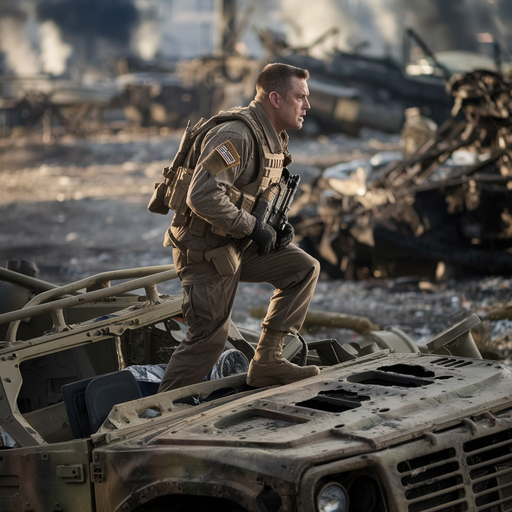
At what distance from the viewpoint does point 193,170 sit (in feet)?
12.2

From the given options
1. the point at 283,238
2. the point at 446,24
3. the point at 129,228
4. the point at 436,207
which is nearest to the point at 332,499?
the point at 283,238

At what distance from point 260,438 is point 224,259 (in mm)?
951

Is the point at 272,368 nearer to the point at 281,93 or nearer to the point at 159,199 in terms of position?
the point at 159,199

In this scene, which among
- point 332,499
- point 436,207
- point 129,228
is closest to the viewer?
point 332,499

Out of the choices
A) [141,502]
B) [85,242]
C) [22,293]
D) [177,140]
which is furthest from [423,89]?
[141,502]

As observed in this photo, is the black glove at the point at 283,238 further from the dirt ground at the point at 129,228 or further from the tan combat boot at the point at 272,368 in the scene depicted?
the dirt ground at the point at 129,228

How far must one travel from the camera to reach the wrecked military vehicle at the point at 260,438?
9.19ft

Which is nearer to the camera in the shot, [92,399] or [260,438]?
[260,438]

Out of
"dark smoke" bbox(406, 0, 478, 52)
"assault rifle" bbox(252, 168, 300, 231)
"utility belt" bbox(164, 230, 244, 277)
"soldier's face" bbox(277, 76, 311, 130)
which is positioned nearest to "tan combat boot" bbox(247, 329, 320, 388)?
"utility belt" bbox(164, 230, 244, 277)

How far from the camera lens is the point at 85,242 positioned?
1353 cm

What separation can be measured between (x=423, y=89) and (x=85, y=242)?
502 inches

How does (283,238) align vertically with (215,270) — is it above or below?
above

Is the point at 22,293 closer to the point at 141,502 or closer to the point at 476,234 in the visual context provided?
the point at 141,502

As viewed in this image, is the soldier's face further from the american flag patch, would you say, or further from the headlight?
the headlight
